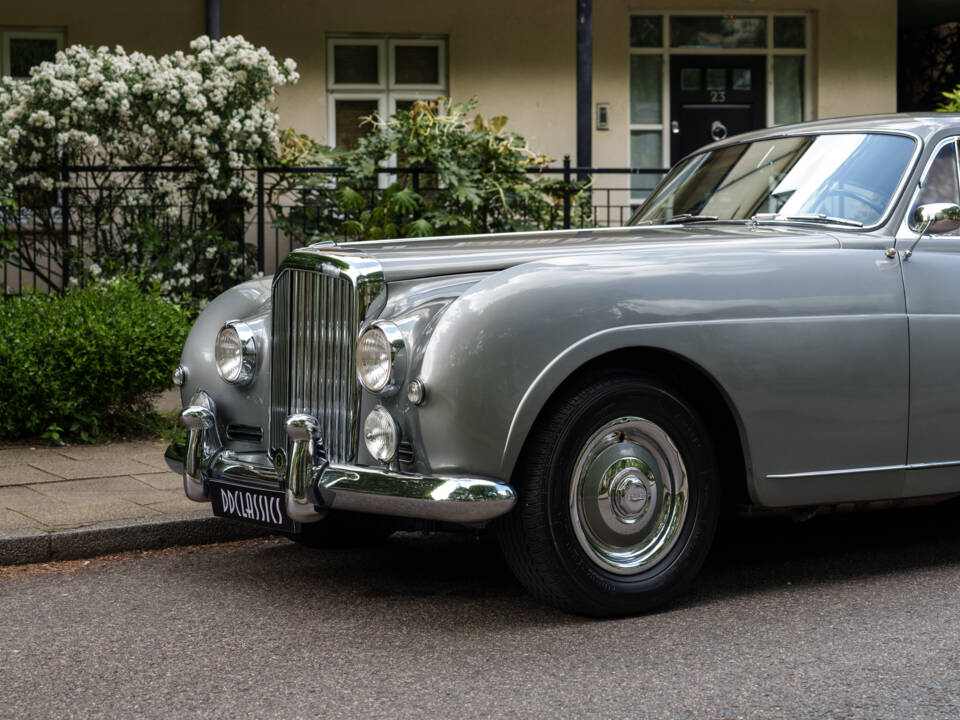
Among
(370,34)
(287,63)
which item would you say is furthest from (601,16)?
(287,63)

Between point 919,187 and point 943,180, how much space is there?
0.16 meters

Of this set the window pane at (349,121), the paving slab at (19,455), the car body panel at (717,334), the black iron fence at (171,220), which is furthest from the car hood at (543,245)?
the window pane at (349,121)

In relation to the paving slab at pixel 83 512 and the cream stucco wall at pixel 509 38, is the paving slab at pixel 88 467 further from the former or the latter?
the cream stucco wall at pixel 509 38

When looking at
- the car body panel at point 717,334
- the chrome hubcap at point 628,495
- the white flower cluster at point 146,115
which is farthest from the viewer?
the white flower cluster at point 146,115

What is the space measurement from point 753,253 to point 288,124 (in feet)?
32.1

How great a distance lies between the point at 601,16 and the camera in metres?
14.3

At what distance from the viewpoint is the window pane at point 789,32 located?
14797 millimetres

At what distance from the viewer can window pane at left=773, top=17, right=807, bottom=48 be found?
14.8 metres

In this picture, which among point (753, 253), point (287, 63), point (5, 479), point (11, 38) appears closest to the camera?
point (753, 253)

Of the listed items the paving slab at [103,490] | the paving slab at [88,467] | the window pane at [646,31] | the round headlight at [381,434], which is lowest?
the paving slab at [103,490]

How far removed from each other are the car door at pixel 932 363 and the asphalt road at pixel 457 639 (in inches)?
17.0

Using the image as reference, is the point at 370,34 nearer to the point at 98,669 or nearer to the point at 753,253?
the point at 753,253

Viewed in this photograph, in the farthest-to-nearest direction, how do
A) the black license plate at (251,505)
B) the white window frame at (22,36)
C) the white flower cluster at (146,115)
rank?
the white window frame at (22,36) → the white flower cluster at (146,115) → the black license plate at (251,505)

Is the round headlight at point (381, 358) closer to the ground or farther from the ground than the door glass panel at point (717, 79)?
closer to the ground
